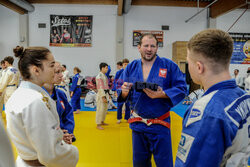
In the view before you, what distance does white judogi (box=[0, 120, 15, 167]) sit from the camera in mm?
469

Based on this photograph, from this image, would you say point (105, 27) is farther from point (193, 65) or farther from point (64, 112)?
point (193, 65)

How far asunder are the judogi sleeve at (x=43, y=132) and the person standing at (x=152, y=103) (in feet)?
3.07

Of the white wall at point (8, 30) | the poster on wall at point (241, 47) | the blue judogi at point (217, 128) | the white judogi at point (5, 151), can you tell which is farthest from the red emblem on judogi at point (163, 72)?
the white wall at point (8, 30)

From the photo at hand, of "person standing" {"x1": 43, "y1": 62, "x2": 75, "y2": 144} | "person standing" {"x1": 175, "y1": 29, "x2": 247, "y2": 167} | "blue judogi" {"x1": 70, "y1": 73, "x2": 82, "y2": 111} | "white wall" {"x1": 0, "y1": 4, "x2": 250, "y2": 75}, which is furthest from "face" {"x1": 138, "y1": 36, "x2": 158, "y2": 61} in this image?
"white wall" {"x1": 0, "y1": 4, "x2": 250, "y2": 75}

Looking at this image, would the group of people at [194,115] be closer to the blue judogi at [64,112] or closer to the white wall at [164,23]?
the blue judogi at [64,112]

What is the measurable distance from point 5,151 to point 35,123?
58 cm

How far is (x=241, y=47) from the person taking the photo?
10.3 m

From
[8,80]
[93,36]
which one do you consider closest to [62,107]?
[8,80]

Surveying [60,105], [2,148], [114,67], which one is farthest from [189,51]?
[114,67]

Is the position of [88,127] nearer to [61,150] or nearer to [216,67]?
[61,150]

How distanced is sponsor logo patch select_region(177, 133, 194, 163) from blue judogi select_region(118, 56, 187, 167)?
95cm

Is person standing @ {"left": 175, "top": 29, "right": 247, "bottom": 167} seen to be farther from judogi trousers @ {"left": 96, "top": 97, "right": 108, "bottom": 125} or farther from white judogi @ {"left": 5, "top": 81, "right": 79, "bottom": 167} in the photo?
judogi trousers @ {"left": 96, "top": 97, "right": 108, "bottom": 125}

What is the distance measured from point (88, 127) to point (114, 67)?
19.5 ft

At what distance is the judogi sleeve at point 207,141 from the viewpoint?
2.47 ft
